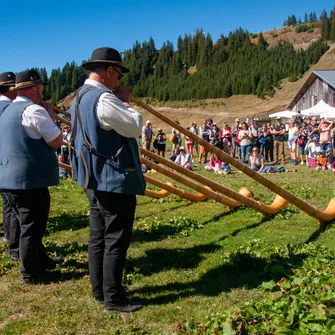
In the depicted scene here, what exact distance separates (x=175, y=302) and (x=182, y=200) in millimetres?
5143

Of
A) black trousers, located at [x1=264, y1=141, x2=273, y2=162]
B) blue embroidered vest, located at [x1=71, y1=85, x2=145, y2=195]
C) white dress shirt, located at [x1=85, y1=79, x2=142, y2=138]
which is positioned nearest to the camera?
white dress shirt, located at [x1=85, y1=79, x2=142, y2=138]

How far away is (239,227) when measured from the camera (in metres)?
6.83

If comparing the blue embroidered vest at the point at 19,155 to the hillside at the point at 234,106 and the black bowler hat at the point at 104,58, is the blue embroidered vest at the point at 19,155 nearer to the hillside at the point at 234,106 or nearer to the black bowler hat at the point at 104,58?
the black bowler hat at the point at 104,58

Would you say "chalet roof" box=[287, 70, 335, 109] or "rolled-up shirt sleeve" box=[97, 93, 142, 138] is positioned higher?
"chalet roof" box=[287, 70, 335, 109]

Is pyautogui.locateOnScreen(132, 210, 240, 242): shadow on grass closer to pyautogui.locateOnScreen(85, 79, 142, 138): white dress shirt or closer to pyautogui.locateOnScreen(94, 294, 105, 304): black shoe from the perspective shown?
pyautogui.locateOnScreen(94, 294, 105, 304): black shoe

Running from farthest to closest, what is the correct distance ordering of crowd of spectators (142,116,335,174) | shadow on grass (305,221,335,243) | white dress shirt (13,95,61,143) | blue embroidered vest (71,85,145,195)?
crowd of spectators (142,116,335,174), shadow on grass (305,221,335,243), white dress shirt (13,95,61,143), blue embroidered vest (71,85,145,195)

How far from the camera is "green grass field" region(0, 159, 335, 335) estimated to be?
11.6 feet

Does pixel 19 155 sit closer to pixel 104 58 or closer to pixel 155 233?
pixel 104 58

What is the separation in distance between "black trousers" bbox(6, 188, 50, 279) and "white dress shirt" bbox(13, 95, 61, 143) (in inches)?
23.7

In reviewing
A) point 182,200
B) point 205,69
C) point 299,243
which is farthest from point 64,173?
point 205,69

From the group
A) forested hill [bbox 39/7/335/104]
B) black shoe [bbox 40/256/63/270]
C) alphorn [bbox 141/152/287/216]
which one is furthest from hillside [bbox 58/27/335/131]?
black shoe [bbox 40/256/63/270]

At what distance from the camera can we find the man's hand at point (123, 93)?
12.5ft

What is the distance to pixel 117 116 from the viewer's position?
3.50m

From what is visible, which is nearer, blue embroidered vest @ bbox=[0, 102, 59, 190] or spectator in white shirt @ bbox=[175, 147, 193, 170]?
blue embroidered vest @ bbox=[0, 102, 59, 190]
